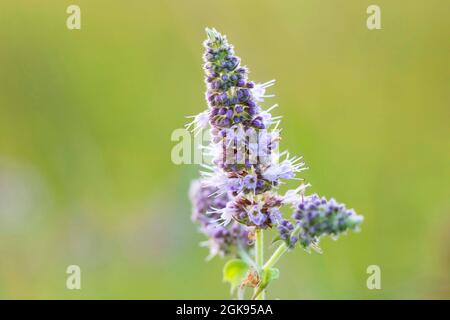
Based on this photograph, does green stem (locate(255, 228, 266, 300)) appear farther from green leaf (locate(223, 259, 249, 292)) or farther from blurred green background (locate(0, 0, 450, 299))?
blurred green background (locate(0, 0, 450, 299))

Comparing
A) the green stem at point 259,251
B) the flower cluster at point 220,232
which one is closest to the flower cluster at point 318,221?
the green stem at point 259,251

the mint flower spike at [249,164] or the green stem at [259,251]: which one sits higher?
the mint flower spike at [249,164]

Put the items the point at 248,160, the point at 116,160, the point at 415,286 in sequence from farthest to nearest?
the point at 116,160
the point at 415,286
the point at 248,160

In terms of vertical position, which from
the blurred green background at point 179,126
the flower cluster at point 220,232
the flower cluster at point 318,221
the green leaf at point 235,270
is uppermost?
the blurred green background at point 179,126

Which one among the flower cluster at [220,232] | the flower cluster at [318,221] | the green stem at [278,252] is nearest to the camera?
the flower cluster at [318,221]

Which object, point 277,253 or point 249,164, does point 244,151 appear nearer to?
point 249,164

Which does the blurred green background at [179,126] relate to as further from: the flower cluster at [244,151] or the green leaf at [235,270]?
the flower cluster at [244,151]
